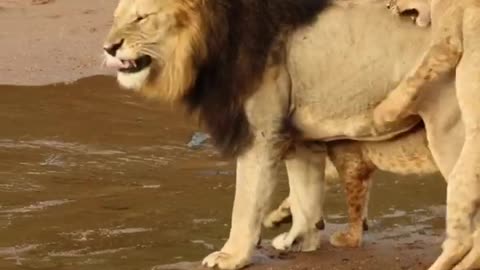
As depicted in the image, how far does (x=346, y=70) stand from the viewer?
7680 mm

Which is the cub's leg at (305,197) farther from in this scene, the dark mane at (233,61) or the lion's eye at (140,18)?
the lion's eye at (140,18)

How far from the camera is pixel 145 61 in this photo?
7.50 metres

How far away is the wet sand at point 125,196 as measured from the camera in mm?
8047

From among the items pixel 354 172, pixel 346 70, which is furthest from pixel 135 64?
pixel 354 172

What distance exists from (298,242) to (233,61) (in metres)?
1.17

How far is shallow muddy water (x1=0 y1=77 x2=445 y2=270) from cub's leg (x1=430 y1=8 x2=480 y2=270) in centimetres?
149

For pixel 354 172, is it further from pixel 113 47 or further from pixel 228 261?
pixel 113 47

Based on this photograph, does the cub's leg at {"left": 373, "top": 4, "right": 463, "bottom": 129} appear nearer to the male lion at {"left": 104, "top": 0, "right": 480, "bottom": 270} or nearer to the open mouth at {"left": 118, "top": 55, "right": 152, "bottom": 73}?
the male lion at {"left": 104, "top": 0, "right": 480, "bottom": 270}

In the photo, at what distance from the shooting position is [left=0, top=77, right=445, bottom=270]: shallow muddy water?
8203mm

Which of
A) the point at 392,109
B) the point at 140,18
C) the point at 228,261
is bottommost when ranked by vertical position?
the point at 228,261

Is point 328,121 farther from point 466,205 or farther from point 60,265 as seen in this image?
point 60,265

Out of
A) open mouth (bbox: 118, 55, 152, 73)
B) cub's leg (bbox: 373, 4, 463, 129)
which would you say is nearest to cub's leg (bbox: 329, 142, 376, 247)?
cub's leg (bbox: 373, 4, 463, 129)

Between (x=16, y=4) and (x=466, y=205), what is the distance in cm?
1185

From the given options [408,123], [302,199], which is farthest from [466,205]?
[302,199]
